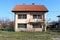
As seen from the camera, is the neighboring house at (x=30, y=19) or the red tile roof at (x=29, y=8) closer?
the neighboring house at (x=30, y=19)

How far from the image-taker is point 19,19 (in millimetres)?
46781

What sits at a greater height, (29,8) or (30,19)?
(29,8)

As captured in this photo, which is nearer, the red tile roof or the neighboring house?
the neighboring house

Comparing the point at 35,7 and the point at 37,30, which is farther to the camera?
the point at 35,7

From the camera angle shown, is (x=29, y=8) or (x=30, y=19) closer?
(x=30, y=19)

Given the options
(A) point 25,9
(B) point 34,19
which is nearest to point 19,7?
(A) point 25,9

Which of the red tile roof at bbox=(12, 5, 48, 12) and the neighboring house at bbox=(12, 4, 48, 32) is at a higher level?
the red tile roof at bbox=(12, 5, 48, 12)

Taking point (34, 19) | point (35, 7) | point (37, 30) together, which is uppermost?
point (35, 7)

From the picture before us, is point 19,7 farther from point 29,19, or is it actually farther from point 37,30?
point 37,30

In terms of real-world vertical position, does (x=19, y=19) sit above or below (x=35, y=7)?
below

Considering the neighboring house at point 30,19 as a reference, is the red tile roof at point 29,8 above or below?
above

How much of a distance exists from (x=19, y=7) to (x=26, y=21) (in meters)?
5.12

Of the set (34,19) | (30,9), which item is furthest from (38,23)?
(30,9)

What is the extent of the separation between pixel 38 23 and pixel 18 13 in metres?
6.12
